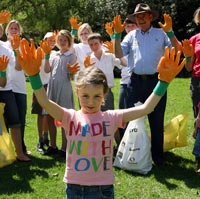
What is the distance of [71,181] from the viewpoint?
2975 mm

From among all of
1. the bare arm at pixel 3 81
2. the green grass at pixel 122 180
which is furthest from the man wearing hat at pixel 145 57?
the bare arm at pixel 3 81

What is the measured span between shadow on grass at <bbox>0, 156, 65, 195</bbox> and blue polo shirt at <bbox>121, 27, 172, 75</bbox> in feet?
5.32

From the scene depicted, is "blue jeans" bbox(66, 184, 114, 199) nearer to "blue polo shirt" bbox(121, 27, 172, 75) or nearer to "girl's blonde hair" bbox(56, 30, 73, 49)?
"blue polo shirt" bbox(121, 27, 172, 75)

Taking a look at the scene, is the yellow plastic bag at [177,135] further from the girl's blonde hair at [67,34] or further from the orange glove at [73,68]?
the girl's blonde hair at [67,34]

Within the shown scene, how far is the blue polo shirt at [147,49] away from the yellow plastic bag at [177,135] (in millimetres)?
1054

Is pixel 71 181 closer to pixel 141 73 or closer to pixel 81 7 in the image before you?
pixel 141 73

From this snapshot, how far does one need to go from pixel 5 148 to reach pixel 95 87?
2.92m

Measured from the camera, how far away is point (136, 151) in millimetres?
5469

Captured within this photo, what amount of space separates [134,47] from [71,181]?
295 cm

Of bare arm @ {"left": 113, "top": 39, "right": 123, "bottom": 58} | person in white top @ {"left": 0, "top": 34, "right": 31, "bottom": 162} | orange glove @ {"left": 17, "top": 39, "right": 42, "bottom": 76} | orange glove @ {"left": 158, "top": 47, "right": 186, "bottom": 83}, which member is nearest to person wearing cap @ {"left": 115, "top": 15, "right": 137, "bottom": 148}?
bare arm @ {"left": 113, "top": 39, "right": 123, "bottom": 58}

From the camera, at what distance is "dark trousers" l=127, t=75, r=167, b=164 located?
5.56 meters

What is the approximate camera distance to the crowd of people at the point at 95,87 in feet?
9.73

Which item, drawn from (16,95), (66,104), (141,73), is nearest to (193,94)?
(141,73)

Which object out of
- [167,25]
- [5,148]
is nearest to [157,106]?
[167,25]
